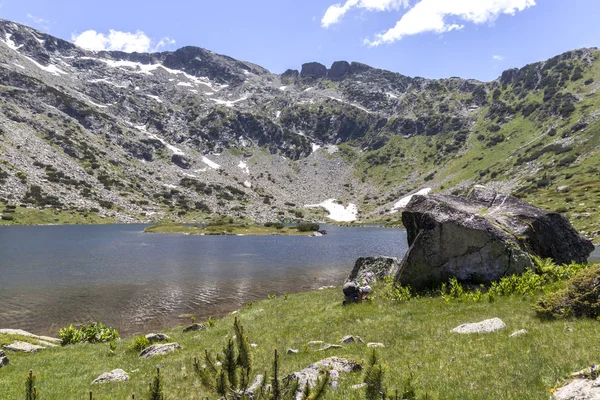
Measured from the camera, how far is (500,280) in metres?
22.6

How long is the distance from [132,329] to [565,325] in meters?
30.5

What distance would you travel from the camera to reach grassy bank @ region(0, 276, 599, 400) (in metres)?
9.31

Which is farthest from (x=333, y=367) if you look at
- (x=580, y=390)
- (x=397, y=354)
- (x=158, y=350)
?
(x=158, y=350)

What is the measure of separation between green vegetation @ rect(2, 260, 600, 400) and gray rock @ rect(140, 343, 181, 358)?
0.66 meters

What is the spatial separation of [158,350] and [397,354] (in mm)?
12701

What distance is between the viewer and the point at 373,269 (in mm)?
31828

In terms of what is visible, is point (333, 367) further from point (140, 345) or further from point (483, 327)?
point (140, 345)

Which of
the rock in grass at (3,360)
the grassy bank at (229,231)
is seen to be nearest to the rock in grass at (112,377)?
the rock in grass at (3,360)

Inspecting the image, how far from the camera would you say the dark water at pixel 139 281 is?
112 feet

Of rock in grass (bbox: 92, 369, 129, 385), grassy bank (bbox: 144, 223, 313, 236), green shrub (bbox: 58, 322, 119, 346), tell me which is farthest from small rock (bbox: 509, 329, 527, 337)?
grassy bank (bbox: 144, 223, 313, 236)

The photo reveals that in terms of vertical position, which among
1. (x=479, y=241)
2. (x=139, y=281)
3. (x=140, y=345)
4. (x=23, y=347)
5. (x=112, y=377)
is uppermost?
(x=479, y=241)

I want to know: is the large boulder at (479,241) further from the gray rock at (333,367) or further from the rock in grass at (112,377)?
the rock in grass at (112,377)

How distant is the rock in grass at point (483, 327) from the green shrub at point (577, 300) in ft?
6.52

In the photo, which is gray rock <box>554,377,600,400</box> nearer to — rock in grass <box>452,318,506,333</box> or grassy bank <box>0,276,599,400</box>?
grassy bank <box>0,276,599,400</box>
